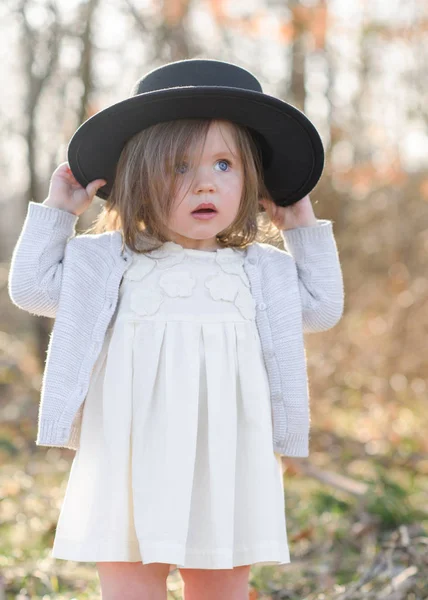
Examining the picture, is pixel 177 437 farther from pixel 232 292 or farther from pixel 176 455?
pixel 232 292

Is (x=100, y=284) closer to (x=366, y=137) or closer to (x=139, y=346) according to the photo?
(x=139, y=346)

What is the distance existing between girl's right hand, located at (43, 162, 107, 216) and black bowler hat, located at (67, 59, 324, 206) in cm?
3

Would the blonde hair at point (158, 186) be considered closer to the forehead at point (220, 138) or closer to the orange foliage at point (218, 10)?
the forehead at point (220, 138)

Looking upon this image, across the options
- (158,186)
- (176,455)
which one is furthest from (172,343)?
(158,186)

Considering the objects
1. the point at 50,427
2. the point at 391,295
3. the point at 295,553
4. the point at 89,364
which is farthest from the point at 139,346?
the point at 391,295

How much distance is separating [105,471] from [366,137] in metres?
6.62

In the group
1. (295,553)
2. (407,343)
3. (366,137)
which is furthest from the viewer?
(366,137)

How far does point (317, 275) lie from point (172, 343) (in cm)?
56

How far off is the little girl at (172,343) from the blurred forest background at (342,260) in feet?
2.84

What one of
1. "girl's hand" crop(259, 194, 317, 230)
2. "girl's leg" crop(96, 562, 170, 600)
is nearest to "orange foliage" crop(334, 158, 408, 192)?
"girl's hand" crop(259, 194, 317, 230)

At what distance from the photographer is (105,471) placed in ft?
7.39

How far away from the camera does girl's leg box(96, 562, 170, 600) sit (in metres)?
2.23

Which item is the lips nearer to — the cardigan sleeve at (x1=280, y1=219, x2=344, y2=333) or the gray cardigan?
the gray cardigan

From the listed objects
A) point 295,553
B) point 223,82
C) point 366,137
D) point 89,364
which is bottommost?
point 295,553
